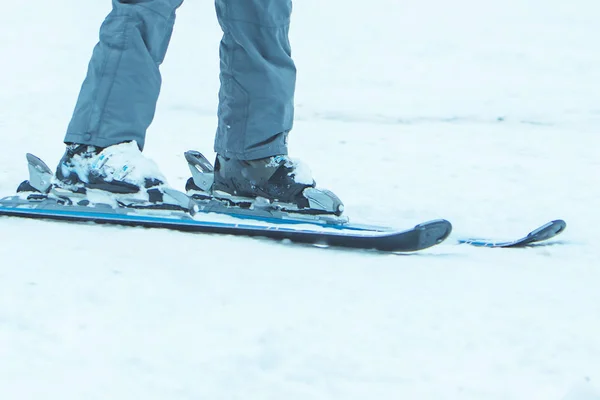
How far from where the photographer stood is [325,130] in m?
4.72

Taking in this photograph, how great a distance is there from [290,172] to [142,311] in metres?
1.02

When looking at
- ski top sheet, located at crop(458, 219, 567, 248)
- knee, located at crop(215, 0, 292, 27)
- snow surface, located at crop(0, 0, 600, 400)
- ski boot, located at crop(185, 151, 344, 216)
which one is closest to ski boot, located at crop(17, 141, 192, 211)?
snow surface, located at crop(0, 0, 600, 400)

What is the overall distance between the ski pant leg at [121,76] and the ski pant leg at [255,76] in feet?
0.75

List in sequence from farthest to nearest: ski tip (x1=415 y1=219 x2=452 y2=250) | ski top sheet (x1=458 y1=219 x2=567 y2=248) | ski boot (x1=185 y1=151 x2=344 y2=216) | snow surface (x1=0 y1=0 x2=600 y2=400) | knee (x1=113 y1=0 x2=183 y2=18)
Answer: ski boot (x1=185 y1=151 x2=344 y2=216), ski top sheet (x1=458 y1=219 x2=567 y2=248), knee (x1=113 y1=0 x2=183 y2=18), ski tip (x1=415 y1=219 x2=452 y2=250), snow surface (x1=0 y1=0 x2=600 y2=400)

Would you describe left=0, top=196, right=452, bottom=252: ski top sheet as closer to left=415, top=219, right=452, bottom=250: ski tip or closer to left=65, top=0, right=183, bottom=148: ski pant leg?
left=415, top=219, right=452, bottom=250: ski tip

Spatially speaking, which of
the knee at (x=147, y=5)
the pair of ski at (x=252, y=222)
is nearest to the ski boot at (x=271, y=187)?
the pair of ski at (x=252, y=222)

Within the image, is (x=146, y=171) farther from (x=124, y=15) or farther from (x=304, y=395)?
(x=304, y=395)

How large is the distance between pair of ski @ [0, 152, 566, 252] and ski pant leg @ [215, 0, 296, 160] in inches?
8.8

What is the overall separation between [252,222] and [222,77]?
1.65ft

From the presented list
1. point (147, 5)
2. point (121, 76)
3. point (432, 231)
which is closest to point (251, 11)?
point (147, 5)

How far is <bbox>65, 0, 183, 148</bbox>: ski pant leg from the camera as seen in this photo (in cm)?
234

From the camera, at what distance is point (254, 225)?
240 centimetres

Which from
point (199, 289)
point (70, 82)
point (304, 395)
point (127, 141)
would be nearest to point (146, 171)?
point (127, 141)

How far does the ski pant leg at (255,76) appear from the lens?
2.53 m
